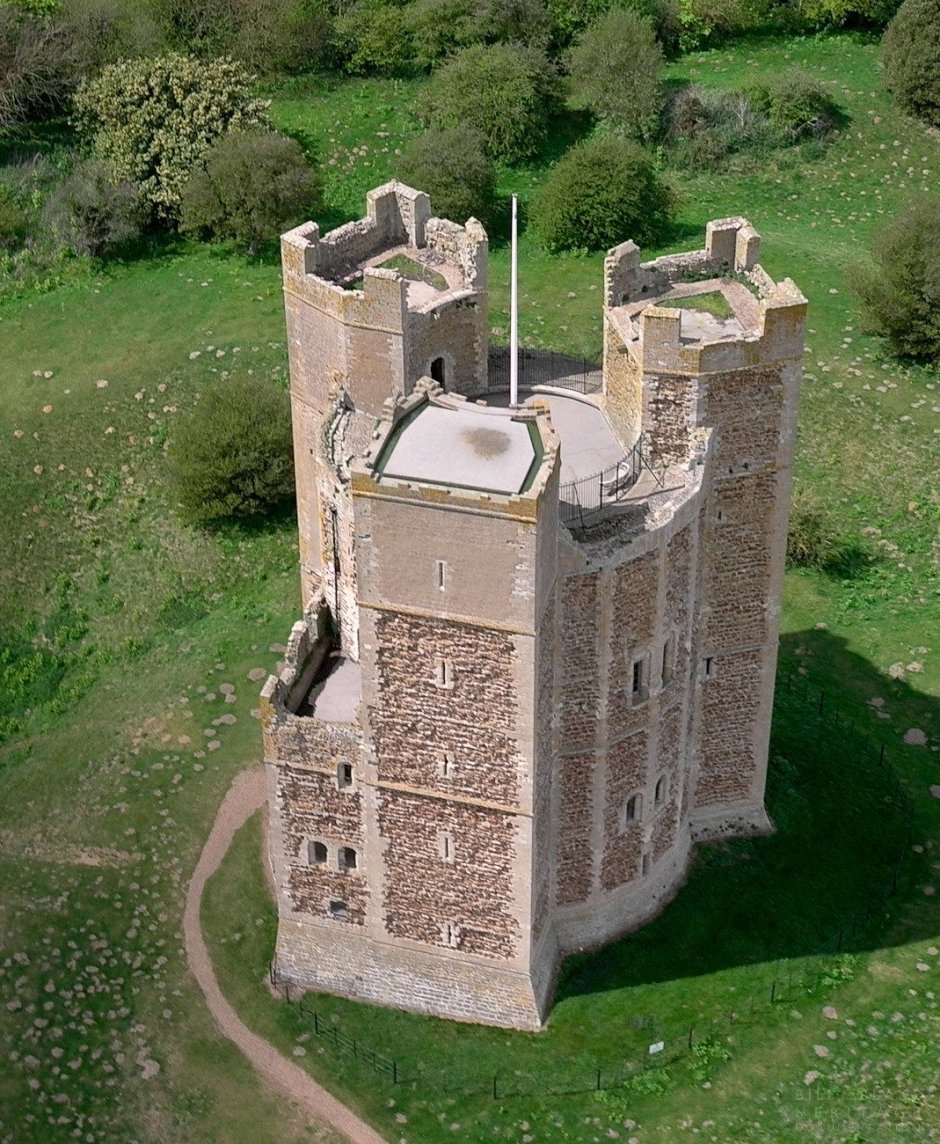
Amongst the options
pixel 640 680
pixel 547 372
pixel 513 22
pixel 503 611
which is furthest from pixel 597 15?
pixel 503 611

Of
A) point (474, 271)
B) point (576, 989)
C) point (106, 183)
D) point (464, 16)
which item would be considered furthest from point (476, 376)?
point (464, 16)

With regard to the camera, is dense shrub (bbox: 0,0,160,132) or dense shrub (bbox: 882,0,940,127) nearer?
dense shrub (bbox: 882,0,940,127)

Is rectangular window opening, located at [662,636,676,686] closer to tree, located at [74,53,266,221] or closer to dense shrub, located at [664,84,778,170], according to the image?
tree, located at [74,53,266,221]

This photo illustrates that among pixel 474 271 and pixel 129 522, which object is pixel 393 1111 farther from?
pixel 129 522

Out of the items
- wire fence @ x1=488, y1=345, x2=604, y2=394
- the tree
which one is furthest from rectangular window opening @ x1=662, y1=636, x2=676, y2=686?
the tree

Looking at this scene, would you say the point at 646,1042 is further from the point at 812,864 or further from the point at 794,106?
the point at 794,106
